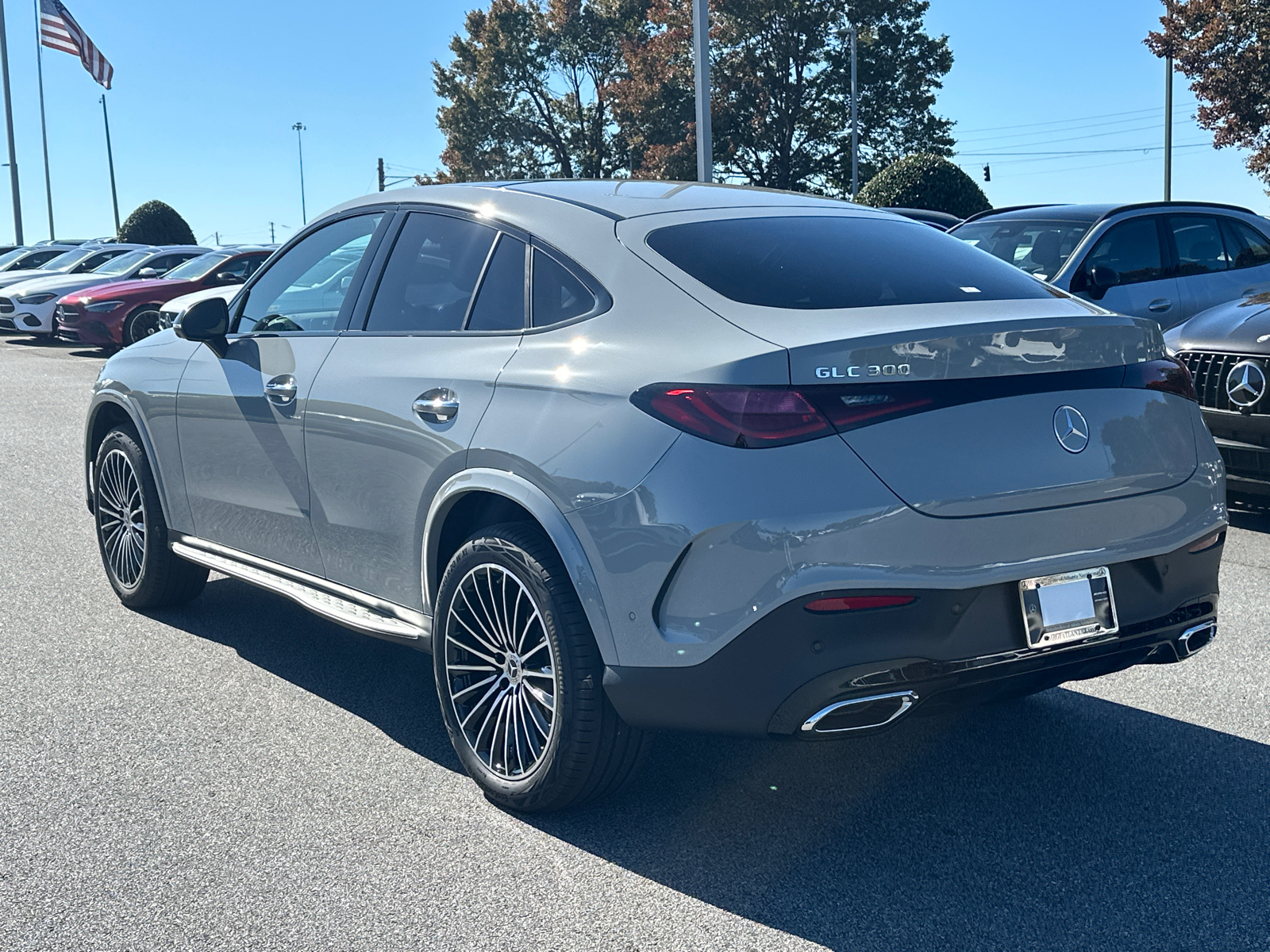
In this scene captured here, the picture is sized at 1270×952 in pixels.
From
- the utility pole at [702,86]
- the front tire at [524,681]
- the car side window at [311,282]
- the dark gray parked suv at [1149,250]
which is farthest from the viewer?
the utility pole at [702,86]

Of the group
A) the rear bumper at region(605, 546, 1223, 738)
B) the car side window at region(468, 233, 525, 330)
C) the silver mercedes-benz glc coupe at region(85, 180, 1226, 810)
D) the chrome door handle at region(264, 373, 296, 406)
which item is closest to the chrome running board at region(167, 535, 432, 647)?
the silver mercedes-benz glc coupe at region(85, 180, 1226, 810)

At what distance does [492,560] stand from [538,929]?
39.3 inches

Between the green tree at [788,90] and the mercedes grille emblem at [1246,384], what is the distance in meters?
38.3

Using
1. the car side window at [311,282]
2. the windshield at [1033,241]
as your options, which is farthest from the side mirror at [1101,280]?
the car side window at [311,282]

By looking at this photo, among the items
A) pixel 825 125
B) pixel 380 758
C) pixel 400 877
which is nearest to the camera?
pixel 400 877

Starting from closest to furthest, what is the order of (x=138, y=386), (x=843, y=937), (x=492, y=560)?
(x=843, y=937) < (x=492, y=560) < (x=138, y=386)

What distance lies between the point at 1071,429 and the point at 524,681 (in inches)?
61.8

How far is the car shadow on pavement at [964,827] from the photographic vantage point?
3021mm

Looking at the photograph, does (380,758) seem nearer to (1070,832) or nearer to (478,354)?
(478,354)

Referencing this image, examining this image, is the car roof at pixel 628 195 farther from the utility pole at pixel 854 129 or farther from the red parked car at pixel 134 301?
the utility pole at pixel 854 129

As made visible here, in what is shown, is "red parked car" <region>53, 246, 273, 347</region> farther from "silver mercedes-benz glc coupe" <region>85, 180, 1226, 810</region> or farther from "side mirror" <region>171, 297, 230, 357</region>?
"silver mercedes-benz glc coupe" <region>85, 180, 1226, 810</region>

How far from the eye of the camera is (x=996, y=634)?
3115 mm

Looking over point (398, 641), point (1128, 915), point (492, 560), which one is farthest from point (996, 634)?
point (398, 641)

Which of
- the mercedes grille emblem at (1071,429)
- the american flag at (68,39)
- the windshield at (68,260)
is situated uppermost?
the american flag at (68,39)
